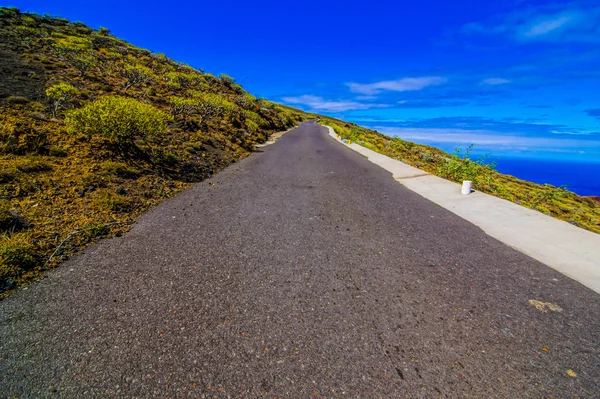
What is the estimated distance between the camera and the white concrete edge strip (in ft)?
15.5

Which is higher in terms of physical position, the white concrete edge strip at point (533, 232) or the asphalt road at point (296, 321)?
the white concrete edge strip at point (533, 232)

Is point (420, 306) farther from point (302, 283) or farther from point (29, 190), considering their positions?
point (29, 190)

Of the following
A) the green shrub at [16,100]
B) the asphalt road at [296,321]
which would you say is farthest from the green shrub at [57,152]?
the green shrub at [16,100]

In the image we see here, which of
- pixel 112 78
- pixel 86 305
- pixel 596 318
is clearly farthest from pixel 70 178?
pixel 112 78

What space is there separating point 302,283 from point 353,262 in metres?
1.15

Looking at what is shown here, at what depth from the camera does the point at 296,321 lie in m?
3.17

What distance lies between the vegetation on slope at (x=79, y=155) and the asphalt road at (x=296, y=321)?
85cm

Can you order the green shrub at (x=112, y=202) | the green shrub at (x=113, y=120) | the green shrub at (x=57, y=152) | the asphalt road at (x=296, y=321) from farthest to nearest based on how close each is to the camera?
1. the green shrub at (x=113, y=120)
2. the green shrub at (x=57, y=152)
3. the green shrub at (x=112, y=202)
4. the asphalt road at (x=296, y=321)

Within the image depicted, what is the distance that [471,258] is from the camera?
16.1 feet

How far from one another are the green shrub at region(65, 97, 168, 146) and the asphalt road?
216 inches

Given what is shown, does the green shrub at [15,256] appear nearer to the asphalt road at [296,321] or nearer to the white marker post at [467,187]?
the asphalt road at [296,321]

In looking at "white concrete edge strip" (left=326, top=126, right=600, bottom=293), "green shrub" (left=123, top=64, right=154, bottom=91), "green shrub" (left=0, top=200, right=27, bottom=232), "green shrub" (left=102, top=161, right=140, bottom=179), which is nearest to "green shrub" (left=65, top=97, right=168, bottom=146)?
"green shrub" (left=102, top=161, right=140, bottom=179)

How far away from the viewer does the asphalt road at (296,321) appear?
242 cm

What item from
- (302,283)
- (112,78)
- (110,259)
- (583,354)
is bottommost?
(110,259)
